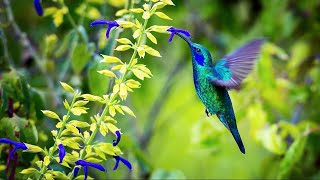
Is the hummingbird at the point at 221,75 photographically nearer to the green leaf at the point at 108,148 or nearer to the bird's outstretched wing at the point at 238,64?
the bird's outstretched wing at the point at 238,64

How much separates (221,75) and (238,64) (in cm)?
5

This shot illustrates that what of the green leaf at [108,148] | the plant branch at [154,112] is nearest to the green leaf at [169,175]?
the green leaf at [108,148]

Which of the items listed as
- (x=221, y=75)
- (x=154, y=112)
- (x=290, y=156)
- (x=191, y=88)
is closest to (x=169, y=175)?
(x=290, y=156)

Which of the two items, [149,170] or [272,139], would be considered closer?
[272,139]

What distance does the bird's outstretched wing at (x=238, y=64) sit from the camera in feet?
3.90

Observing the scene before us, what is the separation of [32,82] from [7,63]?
0.59 metres

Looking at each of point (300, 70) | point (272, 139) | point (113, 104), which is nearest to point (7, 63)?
point (113, 104)

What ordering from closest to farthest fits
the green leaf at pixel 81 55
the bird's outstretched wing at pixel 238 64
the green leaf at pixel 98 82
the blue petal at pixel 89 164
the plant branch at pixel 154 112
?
the blue petal at pixel 89 164 < the bird's outstretched wing at pixel 238 64 < the green leaf at pixel 98 82 < the green leaf at pixel 81 55 < the plant branch at pixel 154 112

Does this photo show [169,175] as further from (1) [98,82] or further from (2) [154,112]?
(2) [154,112]

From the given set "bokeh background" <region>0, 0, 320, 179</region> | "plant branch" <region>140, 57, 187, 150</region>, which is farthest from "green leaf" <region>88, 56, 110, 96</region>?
"plant branch" <region>140, 57, 187, 150</region>

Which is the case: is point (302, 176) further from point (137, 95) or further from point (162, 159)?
point (162, 159)

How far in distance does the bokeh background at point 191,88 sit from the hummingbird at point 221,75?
0.89ft

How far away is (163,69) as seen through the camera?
9.36 ft

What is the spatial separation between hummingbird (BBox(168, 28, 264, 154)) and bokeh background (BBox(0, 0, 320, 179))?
0.89ft
